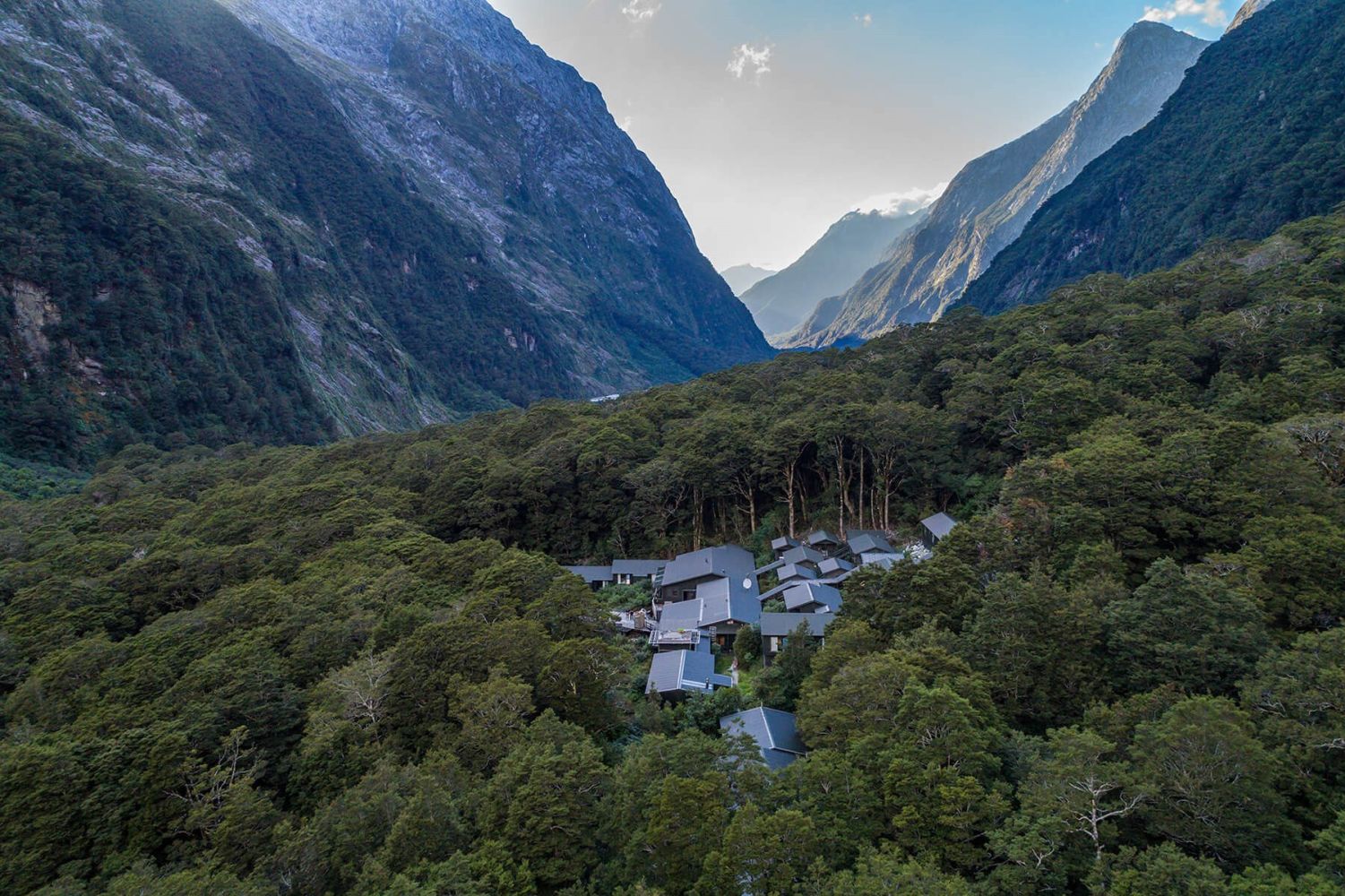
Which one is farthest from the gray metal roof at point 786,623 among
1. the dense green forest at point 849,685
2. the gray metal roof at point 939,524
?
the gray metal roof at point 939,524

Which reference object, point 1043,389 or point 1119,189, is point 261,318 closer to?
point 1043,389

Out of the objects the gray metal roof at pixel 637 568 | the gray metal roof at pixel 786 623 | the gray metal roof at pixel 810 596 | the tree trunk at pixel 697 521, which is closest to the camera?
the gray metal roof at pixel 786 623

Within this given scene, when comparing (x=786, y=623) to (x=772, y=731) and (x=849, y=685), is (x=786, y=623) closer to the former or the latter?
(x=772, y=731)

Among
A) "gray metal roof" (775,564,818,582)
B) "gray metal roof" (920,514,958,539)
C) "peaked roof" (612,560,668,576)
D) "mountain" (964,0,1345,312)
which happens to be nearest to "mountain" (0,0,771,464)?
"peaked roof" (612,560,668,576)

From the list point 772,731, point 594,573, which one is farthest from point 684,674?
point 594,573

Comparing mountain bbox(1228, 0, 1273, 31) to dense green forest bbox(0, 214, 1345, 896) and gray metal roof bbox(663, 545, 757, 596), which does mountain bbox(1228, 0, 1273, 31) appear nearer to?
dense green forest bbox(0, 214, 1345, 896)

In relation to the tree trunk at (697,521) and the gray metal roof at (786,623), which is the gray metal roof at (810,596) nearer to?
the gray metal roof at (786,623)

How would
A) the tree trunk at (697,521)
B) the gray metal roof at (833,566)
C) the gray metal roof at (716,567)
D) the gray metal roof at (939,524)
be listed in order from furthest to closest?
the tree trunk at (697,521), the gray metal roof at (716,567), the gray metal roof at (833,566), the gray metal roof at (939,524)
